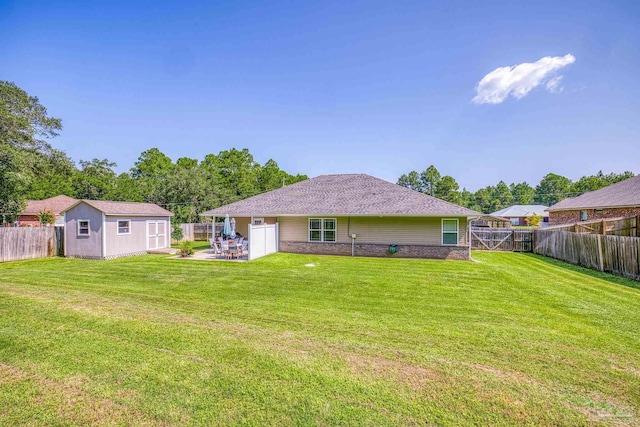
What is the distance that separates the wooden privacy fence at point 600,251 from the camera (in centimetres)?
973

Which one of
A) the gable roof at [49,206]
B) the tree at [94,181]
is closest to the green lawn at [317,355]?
the gable roof at [49,206]

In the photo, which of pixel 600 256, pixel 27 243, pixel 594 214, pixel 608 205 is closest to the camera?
pixel 600 256

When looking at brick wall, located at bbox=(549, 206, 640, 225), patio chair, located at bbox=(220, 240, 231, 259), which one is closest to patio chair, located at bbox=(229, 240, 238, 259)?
patio chair, located at bbox=(220, 240, 231, 259)

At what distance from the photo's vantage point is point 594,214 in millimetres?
20938

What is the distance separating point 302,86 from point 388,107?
570cm

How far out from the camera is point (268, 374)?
3572 mm

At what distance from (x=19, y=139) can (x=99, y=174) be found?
59.1 ft

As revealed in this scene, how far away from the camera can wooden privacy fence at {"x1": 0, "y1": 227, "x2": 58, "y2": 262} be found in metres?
13.2

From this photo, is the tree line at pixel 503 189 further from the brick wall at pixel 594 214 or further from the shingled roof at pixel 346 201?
the shingled roof at pixel 346 201

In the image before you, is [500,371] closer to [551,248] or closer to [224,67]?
[551,248]

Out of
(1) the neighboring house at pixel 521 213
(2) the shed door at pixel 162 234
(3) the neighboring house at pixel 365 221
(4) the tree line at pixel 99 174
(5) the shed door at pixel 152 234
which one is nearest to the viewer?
(3) the neighboring house at pixel 365 221

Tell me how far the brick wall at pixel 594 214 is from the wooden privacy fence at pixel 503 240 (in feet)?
18.7

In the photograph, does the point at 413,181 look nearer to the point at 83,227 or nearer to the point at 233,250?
the point at 233,250

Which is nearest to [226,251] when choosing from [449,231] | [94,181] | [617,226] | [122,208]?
[122,208]
